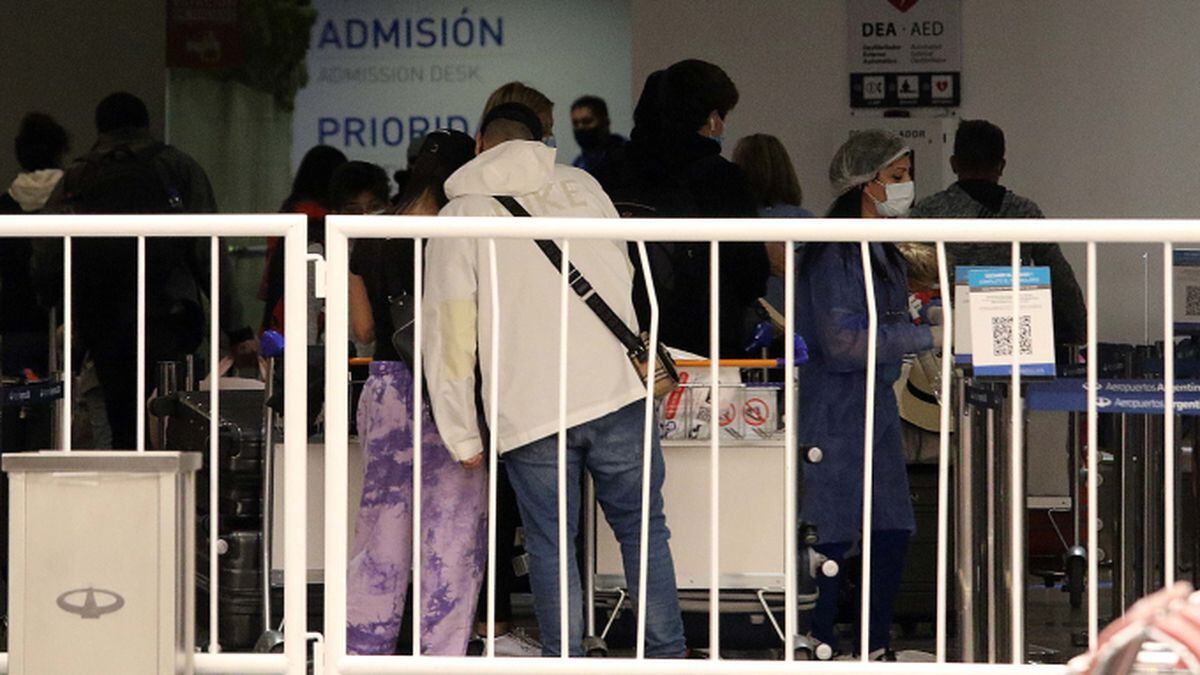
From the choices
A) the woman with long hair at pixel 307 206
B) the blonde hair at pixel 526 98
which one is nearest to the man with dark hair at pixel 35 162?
the woman with long hair at pixel 307 206

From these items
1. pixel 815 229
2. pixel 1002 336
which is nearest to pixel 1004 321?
pixel 1002 336

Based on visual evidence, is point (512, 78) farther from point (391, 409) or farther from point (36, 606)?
point (36, 606)

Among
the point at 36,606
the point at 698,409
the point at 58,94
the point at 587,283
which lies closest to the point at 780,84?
the point at 58,94

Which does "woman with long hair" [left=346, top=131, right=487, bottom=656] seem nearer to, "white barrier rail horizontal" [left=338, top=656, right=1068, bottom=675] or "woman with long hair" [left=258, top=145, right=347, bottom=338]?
"woman with long hair" [left=258, top=145, right=347, bottom=338]

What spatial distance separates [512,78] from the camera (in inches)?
395

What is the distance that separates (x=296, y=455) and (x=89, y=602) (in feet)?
1.83

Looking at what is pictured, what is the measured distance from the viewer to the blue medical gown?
668 centimetres

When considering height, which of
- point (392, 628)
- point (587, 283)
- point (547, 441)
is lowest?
point (392, 628)

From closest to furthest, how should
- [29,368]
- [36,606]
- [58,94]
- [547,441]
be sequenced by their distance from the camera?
[36,606]
[547,441]
[29,368]
[58,94]

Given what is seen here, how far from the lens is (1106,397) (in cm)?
607

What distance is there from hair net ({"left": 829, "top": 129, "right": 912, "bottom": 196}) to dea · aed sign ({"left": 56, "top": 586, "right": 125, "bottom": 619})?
3.19 m

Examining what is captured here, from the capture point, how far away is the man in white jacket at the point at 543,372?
18.6ft

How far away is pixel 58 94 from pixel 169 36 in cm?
55

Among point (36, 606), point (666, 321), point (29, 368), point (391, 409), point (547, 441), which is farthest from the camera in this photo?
point (29, 368)
